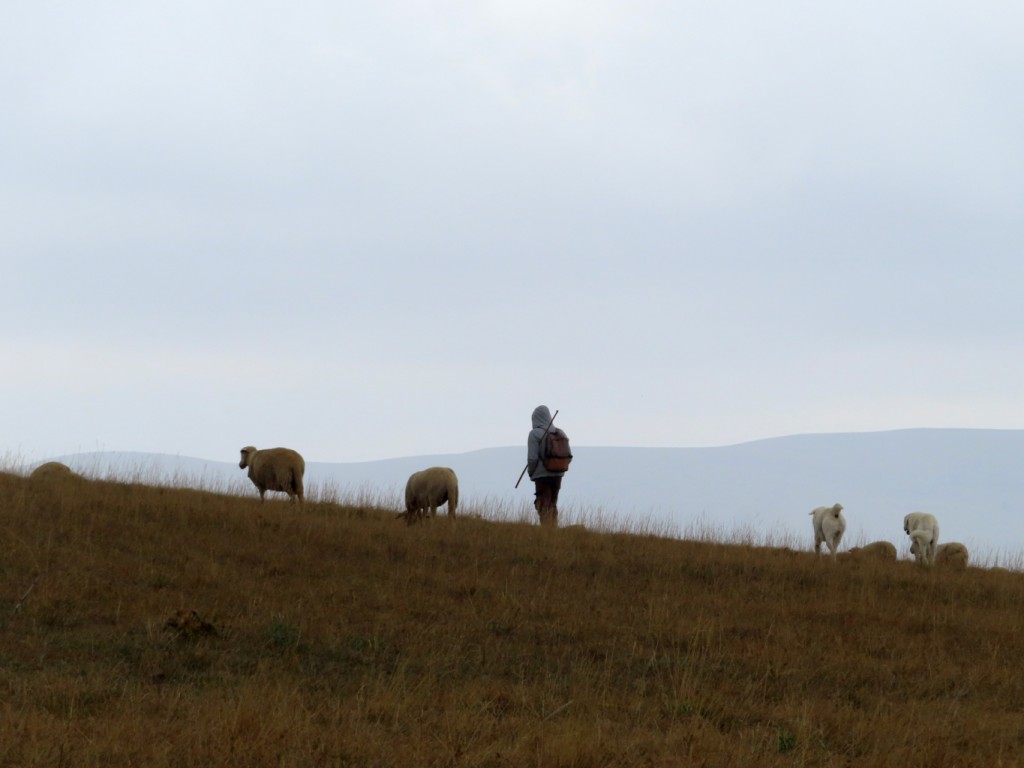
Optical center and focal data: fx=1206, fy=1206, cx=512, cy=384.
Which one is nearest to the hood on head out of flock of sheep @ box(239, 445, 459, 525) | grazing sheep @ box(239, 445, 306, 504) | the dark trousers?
the dark trousers

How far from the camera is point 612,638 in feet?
35.9

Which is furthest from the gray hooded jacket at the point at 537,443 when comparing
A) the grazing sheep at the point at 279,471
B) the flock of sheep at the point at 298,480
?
the grazing sheep at the point at 279,471

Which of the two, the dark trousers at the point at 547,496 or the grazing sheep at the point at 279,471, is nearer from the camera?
the dark trousers at the point at 547,496

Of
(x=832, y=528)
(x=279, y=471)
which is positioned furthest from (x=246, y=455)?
(x=832, y=528)

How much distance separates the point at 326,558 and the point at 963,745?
25.3 feet

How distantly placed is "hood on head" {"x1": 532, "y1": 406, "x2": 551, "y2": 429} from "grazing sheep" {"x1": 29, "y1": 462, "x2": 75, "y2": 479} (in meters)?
7.14

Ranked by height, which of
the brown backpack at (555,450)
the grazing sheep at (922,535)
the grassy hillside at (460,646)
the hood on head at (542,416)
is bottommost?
the grassy hillside at (460,646)

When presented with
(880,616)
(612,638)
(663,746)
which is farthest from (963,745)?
(880,616)

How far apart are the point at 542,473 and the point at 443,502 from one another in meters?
1.64

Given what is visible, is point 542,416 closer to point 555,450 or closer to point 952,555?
point 555,450

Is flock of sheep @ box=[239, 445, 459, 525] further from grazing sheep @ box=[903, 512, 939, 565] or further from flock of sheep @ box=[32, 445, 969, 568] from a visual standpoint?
grazing sheep @ box=[903, 512, 939, 565]

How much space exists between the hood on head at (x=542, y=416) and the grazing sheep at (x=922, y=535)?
5.60m

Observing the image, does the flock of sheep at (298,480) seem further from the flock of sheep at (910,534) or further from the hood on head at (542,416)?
the flock of sheep at (910,534)

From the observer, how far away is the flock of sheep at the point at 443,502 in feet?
58.9
